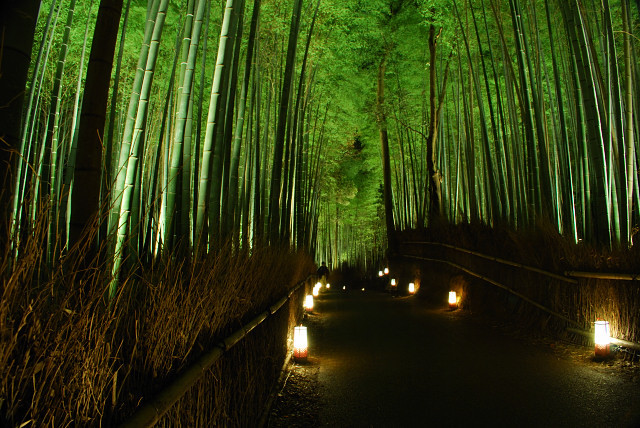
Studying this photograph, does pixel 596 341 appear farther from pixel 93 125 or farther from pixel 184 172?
pixel 93 125

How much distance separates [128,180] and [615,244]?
3447 mm

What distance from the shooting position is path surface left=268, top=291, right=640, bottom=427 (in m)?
2.28

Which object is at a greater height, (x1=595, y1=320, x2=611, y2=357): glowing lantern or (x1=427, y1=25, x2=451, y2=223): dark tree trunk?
(x1=427, y1=25, x2=451, y2=223): dark tree trunk

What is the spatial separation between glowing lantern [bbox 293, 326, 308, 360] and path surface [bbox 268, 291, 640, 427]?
102 mm

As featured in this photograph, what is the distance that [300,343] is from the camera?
11.4 ft

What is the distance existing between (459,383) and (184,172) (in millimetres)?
2006

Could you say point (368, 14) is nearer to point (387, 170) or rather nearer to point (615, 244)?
point (387, 170)

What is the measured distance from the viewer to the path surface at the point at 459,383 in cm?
228

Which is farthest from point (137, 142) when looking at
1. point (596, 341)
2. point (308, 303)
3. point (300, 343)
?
point (308, 303)

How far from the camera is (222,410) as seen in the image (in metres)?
1.55

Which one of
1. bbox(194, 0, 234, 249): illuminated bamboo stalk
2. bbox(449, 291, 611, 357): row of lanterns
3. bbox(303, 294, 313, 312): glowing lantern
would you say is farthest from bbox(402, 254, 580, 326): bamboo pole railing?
bbox(194, 0, 234, 249): illuminated bamboo stalk

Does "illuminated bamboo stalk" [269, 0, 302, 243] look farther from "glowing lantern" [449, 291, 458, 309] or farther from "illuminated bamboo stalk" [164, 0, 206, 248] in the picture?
"glowing lantern" [449, 291, 458, 309]

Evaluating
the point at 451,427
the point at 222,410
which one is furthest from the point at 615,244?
the point at 222,410

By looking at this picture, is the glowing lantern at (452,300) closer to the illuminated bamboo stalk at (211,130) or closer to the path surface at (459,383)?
the path surface at (459,383)
